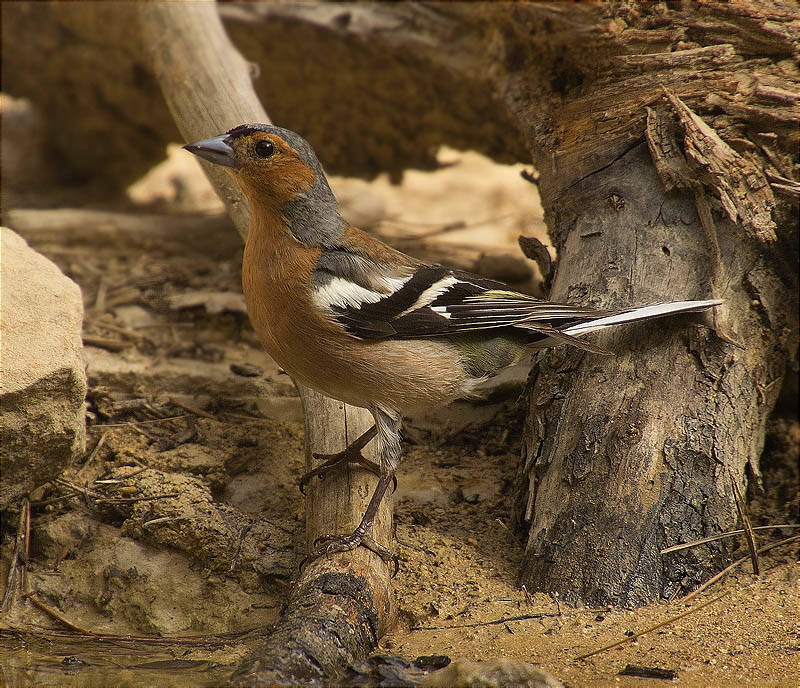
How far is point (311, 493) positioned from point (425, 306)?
1111mm

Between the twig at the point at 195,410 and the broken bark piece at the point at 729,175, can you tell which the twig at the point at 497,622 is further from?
the broken bark piece at the point at 729,175

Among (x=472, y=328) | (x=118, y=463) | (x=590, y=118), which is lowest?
(x=118, y=463)

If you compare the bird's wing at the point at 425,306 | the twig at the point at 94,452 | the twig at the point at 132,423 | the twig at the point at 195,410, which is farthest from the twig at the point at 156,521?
the bird's wing at the point at 425,306

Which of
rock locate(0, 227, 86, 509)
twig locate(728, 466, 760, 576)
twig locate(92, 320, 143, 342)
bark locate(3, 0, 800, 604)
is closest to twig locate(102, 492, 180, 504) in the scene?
rock locate(0, 227, 86, 509)

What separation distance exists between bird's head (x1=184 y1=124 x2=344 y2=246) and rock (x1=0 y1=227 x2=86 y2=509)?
42.5 inches

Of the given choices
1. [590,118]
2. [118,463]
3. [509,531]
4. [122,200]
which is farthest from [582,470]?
[122,200]

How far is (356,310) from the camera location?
378 centimetres

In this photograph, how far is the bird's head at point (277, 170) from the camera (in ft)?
12.8

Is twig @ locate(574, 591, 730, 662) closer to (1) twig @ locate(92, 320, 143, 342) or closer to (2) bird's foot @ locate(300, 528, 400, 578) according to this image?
(2) bird's foot @ locate(300, 528, 400, 578)

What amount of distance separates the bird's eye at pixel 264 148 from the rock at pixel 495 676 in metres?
2.47

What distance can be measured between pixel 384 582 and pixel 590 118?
2.83m

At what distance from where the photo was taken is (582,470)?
3.78m

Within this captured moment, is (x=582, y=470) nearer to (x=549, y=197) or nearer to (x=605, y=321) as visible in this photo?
(x=605, y=321)

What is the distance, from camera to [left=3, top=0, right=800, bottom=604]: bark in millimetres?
3699
